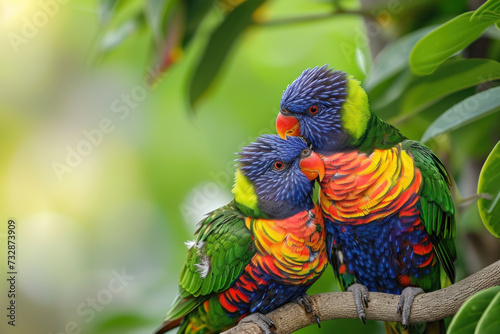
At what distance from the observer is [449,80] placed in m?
1.39

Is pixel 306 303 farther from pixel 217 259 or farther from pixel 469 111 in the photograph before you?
pixel 469 111

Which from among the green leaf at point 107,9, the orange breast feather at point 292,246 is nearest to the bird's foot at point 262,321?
the orange breast feather at point 292,246

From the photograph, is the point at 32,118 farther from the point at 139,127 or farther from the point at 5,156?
the point at 139,127

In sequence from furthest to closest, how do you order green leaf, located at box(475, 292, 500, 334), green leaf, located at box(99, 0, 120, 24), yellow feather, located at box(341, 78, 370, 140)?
1. green leaf, located at box(99, 0, 120, 24)
2. yellow feather, located at box(341, 78, 370, 140)
3. green leaf, located at box(475, 292, 500, 334)

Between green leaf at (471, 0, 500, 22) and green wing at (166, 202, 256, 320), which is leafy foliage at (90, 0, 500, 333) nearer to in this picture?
green leaf at (471, 0, 500, 22)

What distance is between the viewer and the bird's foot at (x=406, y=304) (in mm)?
1128

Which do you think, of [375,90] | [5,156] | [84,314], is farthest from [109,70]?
[375,90]

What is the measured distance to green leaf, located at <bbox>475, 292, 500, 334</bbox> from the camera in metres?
0.81

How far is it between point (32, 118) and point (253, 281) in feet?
8.02

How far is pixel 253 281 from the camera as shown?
4.00 feet

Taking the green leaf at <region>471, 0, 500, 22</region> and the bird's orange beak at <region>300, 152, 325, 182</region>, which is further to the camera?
the bird's orange beak at <region>300, 152, 325, 182</region>

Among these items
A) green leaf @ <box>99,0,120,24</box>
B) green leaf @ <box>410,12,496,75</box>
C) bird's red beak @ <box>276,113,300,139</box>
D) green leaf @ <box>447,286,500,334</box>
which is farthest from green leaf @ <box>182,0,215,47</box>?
green leaf @ <box>447,286,500,334</box>

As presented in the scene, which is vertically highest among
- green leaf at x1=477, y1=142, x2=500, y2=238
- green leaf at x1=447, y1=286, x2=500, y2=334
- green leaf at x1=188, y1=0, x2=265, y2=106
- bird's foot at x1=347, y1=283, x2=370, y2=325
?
green leaf at x1=188, y1=0, x2=265, y2=106

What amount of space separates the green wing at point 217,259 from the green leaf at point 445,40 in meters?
0.56
